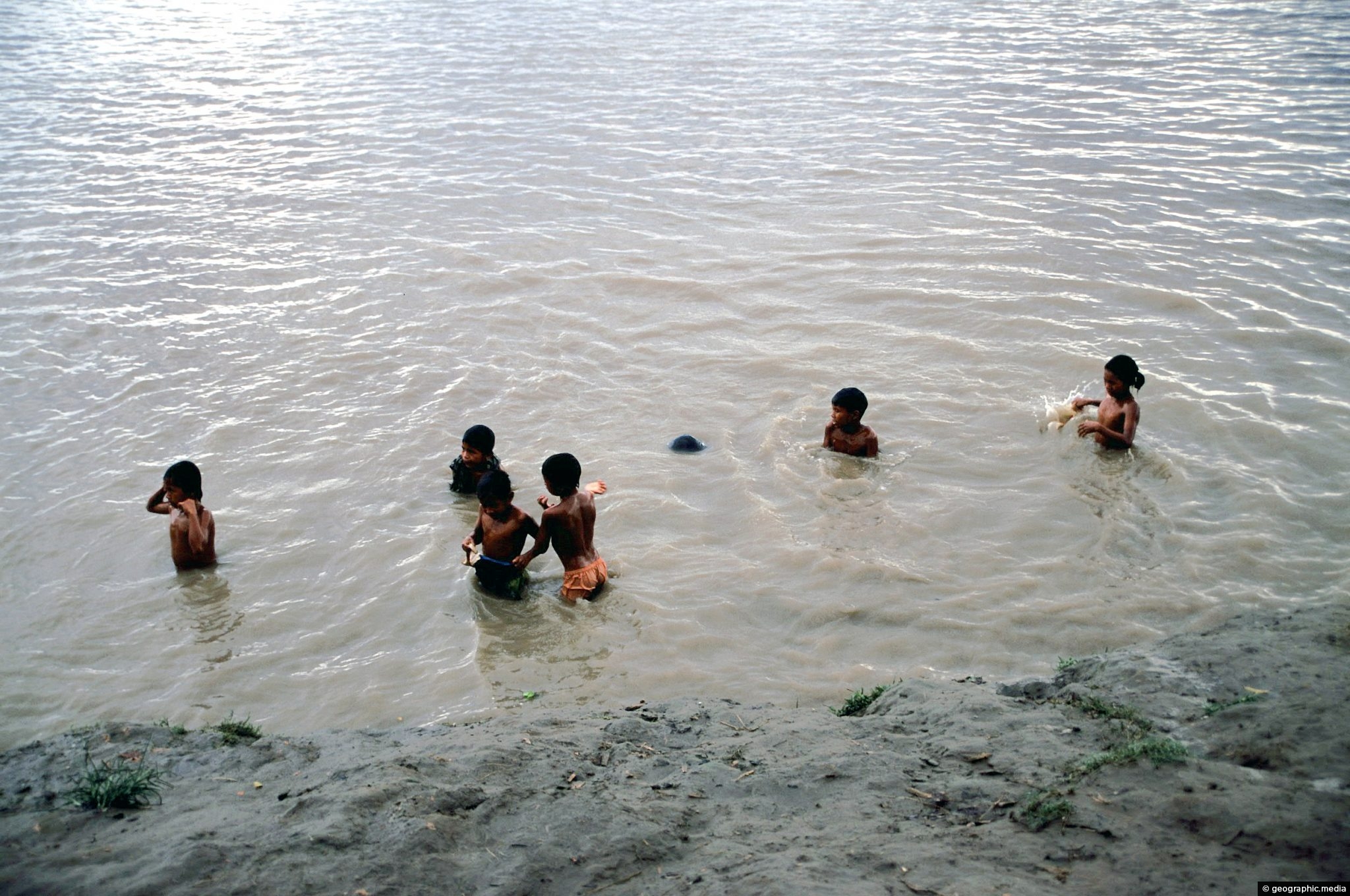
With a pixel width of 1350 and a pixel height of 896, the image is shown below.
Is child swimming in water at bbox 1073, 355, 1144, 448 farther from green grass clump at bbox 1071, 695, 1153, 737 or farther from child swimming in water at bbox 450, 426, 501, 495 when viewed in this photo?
child swimming in water at bbox 450, 426, 501, 495

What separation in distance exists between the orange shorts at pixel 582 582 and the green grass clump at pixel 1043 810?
319 centimetres

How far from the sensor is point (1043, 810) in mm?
3486

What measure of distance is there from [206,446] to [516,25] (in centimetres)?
1965

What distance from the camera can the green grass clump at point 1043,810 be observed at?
3.45 m

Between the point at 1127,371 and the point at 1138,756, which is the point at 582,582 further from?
the point at 1127,371

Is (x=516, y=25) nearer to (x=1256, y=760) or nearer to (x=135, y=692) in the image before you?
(x=135, y=692)

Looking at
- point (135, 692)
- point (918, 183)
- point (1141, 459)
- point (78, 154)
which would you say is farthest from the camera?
point (78, 154)

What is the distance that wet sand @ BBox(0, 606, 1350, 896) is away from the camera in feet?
10.7

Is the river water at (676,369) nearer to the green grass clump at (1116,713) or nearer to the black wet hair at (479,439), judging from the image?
the black wet hair at (479,439)

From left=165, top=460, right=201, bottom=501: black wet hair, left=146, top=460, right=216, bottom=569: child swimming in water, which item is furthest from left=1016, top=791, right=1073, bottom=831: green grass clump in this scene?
left=165, top=460, right=201, bottom=501: black wet hair

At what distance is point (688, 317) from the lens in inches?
403

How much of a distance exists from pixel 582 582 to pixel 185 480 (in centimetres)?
270

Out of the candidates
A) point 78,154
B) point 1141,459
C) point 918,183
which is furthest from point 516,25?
point 1141,459

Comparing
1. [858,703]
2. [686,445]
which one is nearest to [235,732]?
[858,703]
